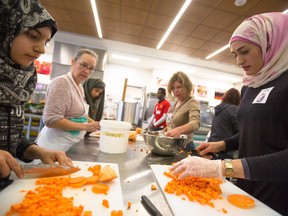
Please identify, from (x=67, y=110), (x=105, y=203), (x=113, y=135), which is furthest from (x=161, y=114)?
(x=105, y=203)

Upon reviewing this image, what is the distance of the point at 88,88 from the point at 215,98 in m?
6.68

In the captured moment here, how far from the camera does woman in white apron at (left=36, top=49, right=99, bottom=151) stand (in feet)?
4.70

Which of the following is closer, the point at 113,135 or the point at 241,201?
the point at 241,201

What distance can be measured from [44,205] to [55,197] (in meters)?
0.05

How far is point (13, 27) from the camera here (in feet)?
2.40

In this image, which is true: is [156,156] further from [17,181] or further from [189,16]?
[189,16]

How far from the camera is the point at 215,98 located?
781 centimetres

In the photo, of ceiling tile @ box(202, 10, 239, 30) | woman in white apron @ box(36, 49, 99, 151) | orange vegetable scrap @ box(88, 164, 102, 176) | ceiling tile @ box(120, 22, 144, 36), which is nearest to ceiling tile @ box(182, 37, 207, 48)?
ceiling tile @ box(202, 10, 239, 30)

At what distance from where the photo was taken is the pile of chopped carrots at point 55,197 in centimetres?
52

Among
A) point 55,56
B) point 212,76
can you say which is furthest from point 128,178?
point 212,76

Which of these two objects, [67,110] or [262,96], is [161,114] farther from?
[262,96]

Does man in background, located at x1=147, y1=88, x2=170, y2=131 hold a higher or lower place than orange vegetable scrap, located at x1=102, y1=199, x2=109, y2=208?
higher

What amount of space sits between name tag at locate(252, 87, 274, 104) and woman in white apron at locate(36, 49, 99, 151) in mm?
1136

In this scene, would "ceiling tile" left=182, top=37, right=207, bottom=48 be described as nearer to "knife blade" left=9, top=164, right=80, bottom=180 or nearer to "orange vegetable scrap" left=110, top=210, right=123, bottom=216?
"knife blade" left=9, top=164, right=80, bottom=180
